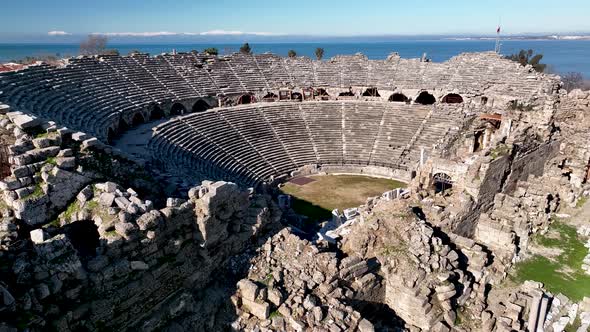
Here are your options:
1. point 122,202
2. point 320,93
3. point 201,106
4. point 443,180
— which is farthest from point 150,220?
point 320,93

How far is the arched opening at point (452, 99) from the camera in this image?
112 feet

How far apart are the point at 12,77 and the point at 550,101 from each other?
29972 millimetres

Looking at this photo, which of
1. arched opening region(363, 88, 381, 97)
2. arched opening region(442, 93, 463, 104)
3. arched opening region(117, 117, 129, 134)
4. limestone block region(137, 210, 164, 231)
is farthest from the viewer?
arched opening region(363, 88, 381, 97)

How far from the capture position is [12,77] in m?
21.0

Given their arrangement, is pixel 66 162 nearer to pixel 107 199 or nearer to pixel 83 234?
pixel 107 199

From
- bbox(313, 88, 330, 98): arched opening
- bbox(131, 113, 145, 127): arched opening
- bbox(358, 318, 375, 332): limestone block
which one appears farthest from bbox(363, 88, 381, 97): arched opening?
bbox(358, 318, 375, 332): limestone block

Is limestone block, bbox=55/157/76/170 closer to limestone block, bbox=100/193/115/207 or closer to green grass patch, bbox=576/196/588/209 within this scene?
limestone block, bbox=100/193/115/207

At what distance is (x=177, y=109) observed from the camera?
3145cm

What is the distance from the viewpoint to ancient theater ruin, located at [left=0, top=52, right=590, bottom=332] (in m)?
9.91

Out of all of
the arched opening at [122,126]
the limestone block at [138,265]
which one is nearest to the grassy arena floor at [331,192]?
the arched opening at [122,126]

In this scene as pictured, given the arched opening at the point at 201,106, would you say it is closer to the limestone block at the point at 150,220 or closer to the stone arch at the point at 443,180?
the stone arch at the point at 443,180

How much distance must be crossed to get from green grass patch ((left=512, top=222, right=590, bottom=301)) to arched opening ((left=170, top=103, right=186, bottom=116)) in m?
24.6

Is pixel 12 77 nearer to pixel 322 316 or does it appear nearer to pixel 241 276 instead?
pixel 241 276

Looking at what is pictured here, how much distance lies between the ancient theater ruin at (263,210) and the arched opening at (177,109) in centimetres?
15
